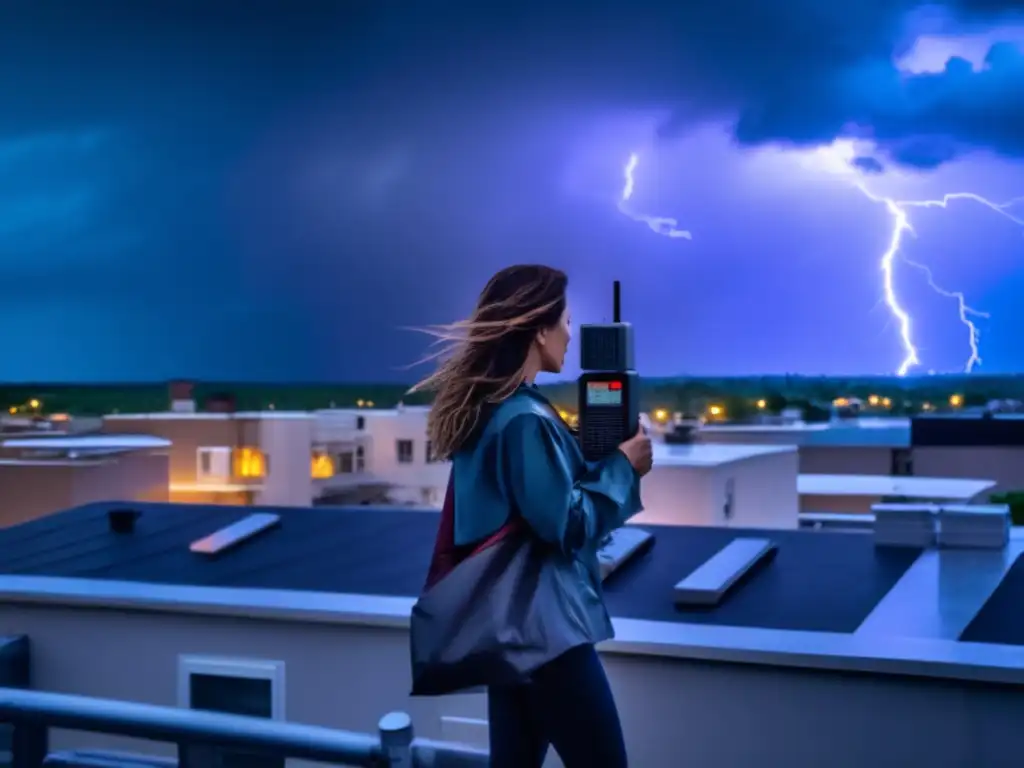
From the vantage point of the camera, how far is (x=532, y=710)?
6.03 feet

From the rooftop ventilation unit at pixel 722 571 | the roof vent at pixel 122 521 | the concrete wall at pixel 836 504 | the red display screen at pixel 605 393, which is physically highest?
the red display screen at pixel 605 393

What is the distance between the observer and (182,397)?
30469 mm

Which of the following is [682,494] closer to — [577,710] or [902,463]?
[577,710]

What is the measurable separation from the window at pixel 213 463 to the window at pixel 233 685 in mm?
18602

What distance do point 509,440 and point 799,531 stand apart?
3243 mm

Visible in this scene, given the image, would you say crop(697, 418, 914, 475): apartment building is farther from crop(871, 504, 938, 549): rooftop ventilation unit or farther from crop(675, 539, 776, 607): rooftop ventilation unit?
crop(675, 539, 776, 607): rooftop ventilation unit

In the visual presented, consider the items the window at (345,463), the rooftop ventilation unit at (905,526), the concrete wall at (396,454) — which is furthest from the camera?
the window at (345,463)

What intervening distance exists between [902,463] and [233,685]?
2005 cm

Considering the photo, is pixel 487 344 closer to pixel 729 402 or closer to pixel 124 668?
pixel 124 668

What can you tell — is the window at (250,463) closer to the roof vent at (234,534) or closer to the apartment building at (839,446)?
the apartment building at (839,446)

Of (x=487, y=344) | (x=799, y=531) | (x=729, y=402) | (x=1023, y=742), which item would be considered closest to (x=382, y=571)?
(x=799, y=531)

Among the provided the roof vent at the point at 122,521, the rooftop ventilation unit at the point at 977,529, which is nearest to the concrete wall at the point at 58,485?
the roof vent at the point at 122,521

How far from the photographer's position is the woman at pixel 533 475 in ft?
5.79

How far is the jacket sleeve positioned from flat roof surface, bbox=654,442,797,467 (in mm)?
9500
